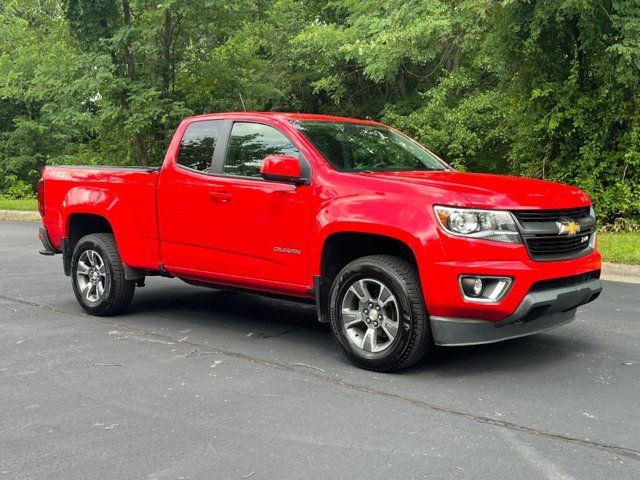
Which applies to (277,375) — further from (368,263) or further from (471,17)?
(471,17)

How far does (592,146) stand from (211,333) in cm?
A: 954

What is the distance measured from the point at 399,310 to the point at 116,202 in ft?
11.0

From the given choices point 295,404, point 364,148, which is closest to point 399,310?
point 295,404

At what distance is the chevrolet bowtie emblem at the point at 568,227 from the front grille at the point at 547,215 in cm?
4

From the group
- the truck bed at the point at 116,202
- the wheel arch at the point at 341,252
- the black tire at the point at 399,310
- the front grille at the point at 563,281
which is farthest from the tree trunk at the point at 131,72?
the front grille at the point at 563,281

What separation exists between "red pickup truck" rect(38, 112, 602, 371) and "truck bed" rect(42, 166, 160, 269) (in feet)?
0.06

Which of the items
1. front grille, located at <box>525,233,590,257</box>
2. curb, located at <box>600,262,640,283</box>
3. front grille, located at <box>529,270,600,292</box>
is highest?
front grille, located at <box>525,233,590,257</box>

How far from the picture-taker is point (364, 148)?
6184 mm

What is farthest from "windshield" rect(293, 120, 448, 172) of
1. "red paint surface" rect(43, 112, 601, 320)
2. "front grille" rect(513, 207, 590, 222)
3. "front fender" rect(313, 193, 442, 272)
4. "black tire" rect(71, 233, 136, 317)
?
"black tire" rect(71, 233, 136, 317)

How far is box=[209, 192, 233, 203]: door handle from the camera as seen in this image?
609 cm

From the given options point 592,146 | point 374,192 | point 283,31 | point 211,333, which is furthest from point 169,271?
point 283,31

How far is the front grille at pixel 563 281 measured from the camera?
16.3 ft

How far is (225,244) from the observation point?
6156 millimetres

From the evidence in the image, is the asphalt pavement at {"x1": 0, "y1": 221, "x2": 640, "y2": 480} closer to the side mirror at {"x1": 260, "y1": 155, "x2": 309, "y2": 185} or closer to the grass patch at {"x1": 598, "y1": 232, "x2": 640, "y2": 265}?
the side mirror at {"x1": 260, "y1": 155, "x2": 309, "y2": 185}
